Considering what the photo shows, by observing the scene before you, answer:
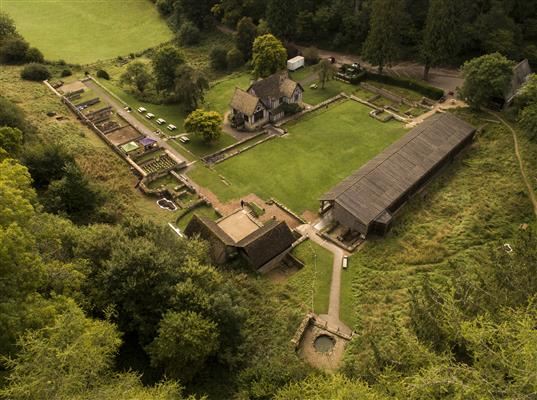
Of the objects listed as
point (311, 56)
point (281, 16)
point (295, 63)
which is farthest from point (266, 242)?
point (281, 16)

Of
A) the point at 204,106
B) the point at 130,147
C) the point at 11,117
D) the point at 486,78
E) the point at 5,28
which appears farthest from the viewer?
the point at 5,28

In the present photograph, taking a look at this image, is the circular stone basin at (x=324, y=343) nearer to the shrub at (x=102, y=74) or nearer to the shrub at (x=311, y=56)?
the shrub at (x=311, y=56)

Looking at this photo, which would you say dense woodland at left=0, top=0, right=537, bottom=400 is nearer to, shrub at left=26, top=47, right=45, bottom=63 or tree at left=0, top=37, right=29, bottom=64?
shrub at left=26, top=47, right=45, bottom=63

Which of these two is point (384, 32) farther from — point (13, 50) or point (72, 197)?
point (13, 50)

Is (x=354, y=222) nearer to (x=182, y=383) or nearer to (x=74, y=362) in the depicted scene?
(x=182, y=383)

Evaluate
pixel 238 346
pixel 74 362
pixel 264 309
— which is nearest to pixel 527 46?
pixel 264 309

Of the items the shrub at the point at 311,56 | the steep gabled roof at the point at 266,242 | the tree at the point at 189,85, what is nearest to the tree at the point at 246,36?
the shrub at the point at 311,56
